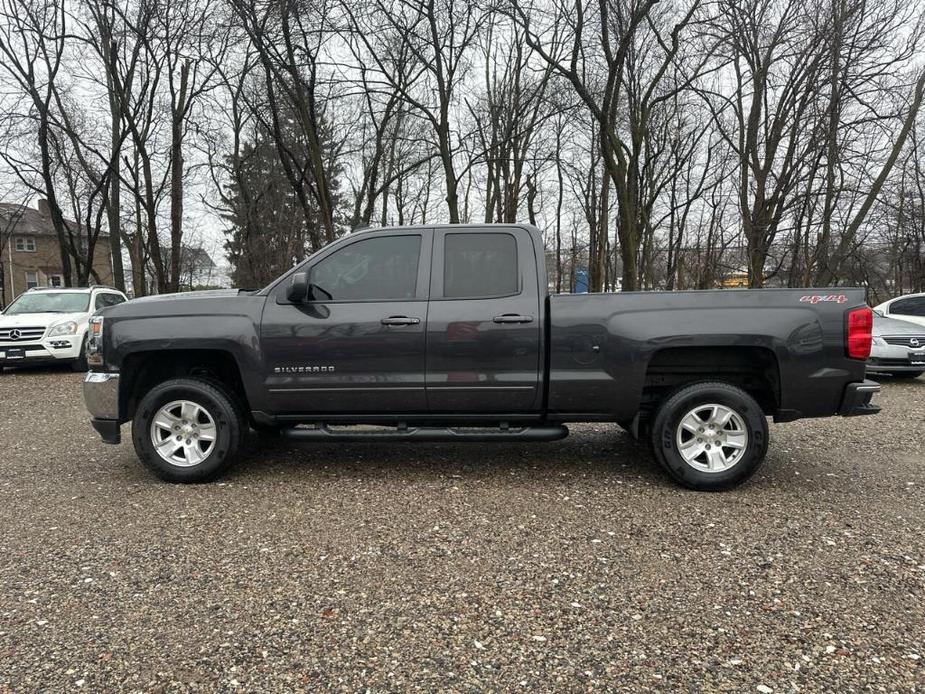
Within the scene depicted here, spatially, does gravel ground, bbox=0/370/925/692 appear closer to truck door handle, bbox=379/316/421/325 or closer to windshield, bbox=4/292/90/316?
truck door handle, bbox=379/316/421/325

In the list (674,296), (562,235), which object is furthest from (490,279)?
(562,235)

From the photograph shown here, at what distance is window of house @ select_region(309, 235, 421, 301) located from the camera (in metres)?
4.36

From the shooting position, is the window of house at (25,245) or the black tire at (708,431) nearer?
the black tire at (708,431)

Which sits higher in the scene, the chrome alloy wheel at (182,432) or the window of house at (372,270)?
the window of house at (372,270)

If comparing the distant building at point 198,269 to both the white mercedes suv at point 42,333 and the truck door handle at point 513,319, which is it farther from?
the truck door handle at point 513,319

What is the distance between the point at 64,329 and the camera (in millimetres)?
10594

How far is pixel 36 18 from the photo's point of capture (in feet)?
54.6

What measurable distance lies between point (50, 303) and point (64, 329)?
1365mm

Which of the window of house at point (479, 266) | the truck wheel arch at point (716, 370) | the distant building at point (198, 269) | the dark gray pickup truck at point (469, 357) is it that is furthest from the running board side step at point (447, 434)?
the distant building at point (198, 269)

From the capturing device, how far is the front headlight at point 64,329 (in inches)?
413

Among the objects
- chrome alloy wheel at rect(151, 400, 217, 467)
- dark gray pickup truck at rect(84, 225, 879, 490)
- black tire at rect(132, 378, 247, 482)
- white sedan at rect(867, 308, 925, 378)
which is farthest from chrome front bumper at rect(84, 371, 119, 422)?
white sedan at rect(867, 308, 925, 378)

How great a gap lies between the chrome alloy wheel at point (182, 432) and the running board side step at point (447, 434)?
637 millimetres

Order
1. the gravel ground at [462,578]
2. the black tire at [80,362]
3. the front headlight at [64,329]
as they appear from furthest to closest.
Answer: the black tire at [80,362] → the front headlight at [64,329] → the gravel ground at [462,578]

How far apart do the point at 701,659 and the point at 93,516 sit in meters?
3.75
